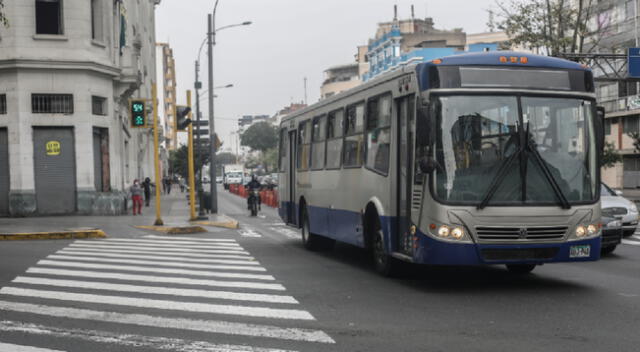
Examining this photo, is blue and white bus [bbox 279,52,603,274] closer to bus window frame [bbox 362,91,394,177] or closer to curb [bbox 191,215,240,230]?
bus window frame [bbox 362,91,394,177]

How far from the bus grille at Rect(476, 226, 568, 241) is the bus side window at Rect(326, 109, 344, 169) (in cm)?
468

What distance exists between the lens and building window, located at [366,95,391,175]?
11680 millimetres

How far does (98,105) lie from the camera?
103ft

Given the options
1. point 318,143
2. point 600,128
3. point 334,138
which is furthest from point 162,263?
point 600,128

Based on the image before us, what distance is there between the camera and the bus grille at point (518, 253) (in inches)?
390

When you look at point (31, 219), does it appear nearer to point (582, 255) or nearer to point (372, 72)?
point (582, 255)

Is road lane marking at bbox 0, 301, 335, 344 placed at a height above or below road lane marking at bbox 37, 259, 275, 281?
above

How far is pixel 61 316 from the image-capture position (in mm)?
8430

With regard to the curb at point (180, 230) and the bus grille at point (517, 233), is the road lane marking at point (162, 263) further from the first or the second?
the curb at point (180, 230)

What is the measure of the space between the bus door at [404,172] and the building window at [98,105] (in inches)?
870

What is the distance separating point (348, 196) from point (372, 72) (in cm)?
8401

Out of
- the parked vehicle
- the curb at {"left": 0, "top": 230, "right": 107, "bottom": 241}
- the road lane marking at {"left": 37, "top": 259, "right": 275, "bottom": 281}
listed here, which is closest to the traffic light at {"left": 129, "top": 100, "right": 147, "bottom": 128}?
the curb at {"left": 0, "top": 230, "right": 107, "bottom": 241}

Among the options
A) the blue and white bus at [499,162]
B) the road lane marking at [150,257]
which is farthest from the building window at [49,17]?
the blue and white bus at [499,162]

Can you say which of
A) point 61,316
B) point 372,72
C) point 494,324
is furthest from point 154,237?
point 372,72
